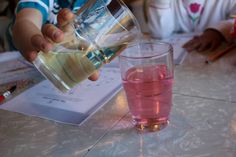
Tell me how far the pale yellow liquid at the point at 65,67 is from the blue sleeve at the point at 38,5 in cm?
40

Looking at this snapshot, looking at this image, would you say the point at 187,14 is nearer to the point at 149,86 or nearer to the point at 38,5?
the point at 38,5

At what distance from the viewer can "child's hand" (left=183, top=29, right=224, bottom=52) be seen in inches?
30.8

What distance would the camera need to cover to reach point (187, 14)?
1.01m

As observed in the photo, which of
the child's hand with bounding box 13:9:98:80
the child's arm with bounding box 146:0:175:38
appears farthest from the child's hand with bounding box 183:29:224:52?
the child's hand with bounding box 13:9:98:80

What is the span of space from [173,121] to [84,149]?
0.45ft

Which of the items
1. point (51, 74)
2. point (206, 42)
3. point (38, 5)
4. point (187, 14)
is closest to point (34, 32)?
point (38, 5)

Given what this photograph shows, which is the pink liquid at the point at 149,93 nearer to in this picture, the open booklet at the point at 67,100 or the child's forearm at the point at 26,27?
the open booklet at the point at 67,100

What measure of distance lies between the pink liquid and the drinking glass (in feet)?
0.17

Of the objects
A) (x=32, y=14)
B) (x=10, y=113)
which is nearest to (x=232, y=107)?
(x=10, y=113)

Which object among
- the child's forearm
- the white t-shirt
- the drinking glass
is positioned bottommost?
the white t-shirt

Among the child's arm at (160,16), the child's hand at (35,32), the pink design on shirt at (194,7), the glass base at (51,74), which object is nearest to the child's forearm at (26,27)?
the child's hand at (35,32)

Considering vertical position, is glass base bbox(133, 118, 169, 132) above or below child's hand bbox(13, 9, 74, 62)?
below

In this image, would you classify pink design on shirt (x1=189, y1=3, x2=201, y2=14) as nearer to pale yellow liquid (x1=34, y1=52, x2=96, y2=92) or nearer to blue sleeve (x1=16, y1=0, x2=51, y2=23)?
blue sleeve (x1=16, y1=0, x2=51, y2=23)

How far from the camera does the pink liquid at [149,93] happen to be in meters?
0.45
